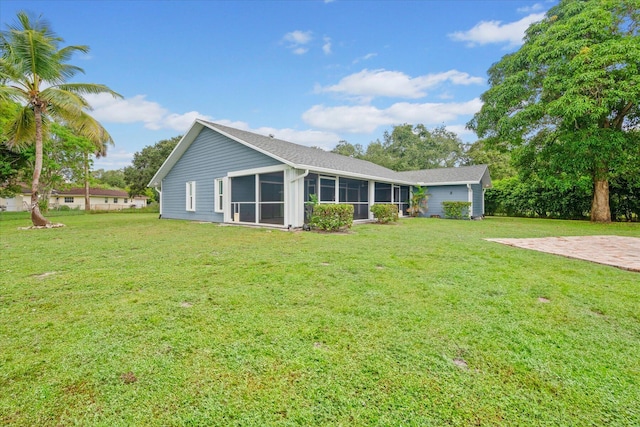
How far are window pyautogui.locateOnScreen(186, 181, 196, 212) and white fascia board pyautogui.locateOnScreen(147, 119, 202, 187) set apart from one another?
1609 millimetres

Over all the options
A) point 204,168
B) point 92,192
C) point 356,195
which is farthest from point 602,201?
point 92,192

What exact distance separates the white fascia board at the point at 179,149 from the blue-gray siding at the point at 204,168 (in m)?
0.17

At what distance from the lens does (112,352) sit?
2.14 m

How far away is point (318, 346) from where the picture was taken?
2.24 m

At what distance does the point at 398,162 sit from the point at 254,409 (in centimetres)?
3333

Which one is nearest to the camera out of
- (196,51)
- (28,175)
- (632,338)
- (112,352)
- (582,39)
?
(112,352)

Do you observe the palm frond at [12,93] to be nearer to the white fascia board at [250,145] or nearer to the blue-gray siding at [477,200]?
the white fascia board at [250,145]

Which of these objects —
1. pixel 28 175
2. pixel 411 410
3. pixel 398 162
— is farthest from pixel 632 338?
pixel 398 162

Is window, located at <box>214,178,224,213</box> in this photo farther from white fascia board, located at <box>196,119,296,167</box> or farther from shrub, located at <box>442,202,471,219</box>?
shrub, located at <box>442,202,471,219</box>

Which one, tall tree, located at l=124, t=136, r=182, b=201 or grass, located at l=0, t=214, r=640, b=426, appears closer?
grass, located at l=0, t=214, r=640, b=426

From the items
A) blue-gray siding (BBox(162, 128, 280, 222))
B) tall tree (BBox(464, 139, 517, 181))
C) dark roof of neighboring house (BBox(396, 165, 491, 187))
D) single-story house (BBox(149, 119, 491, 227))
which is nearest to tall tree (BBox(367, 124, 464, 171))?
tall tree (BBox(464, 139, 517, 181))

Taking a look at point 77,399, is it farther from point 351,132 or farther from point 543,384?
point 351,132

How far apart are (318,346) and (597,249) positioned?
24.4 ft

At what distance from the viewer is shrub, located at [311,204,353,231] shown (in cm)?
912
